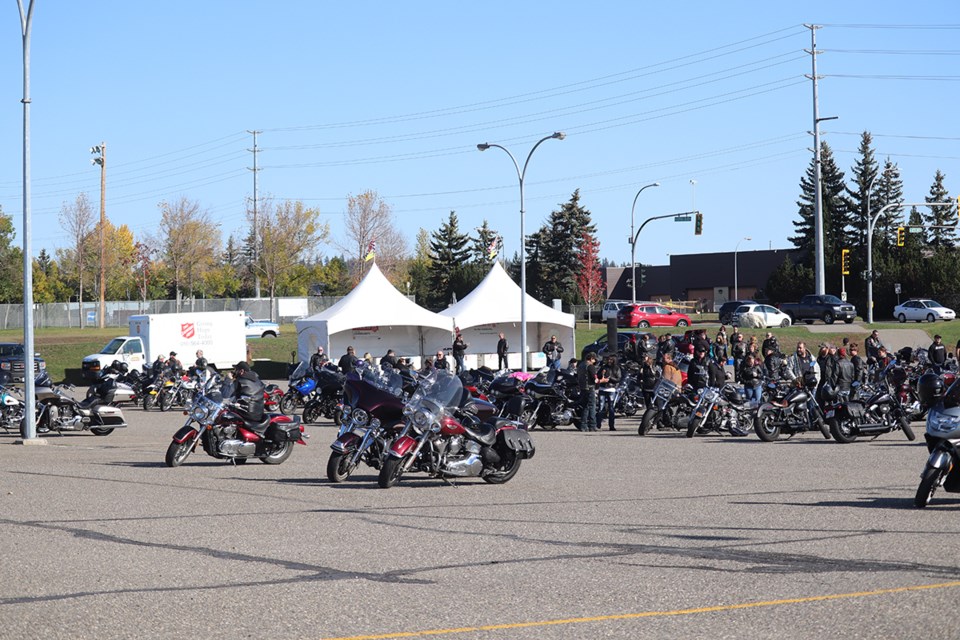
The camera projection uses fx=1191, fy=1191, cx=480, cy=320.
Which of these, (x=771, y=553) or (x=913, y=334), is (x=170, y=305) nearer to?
(x=913, y=334)

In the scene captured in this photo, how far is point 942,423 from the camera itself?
10812mm

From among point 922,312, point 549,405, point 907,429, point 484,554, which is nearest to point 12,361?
point 549,405

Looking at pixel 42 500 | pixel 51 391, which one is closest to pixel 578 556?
pixel 42 500

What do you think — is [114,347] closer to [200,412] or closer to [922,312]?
[200,412]

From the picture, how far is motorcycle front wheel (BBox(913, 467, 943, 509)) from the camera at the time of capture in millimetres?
10859

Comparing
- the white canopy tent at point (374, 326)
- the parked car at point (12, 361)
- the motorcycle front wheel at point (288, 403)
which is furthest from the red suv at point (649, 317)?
the motorcycle front wheel at point (288, 403)

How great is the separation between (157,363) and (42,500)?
20987 mm

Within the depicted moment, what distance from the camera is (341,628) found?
641 cm

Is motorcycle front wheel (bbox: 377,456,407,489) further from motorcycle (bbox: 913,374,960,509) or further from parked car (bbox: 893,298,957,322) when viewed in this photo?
parked car (bbox: 893,298,957,322)

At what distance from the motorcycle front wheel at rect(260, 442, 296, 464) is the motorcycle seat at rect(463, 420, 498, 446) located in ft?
13.2

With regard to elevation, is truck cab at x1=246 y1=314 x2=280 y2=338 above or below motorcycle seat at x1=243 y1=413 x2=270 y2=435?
above

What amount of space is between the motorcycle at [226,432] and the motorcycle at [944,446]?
8.84 m

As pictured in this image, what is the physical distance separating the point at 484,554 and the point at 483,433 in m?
4.94

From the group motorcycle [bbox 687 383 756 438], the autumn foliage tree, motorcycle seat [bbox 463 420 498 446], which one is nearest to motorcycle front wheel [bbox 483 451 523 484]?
motorcycle seat [bbox 463 420 498 446]
